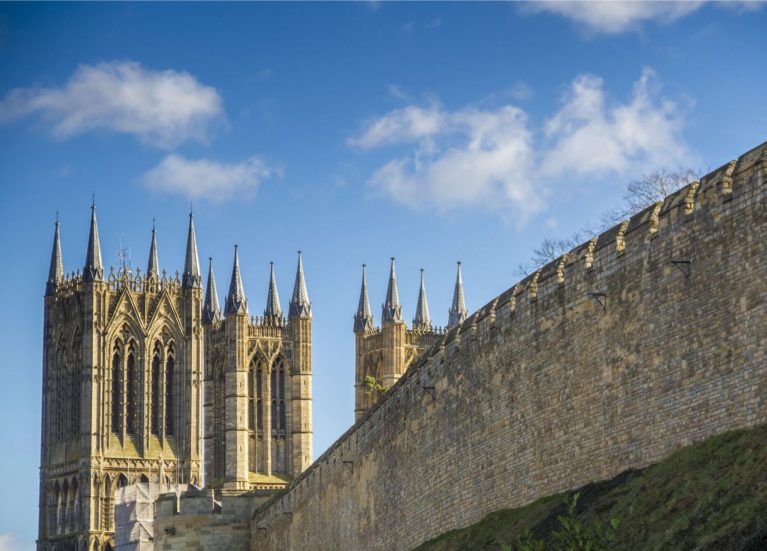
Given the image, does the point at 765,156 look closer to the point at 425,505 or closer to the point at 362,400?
the point at 425,505

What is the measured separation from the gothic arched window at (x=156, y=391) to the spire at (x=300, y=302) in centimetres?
923

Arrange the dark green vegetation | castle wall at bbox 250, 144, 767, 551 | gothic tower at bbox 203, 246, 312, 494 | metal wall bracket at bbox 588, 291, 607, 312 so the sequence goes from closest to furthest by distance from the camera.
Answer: the dark green vegetation, castle wall at bbox 250, 144, 767, 551, metal wall bracket at bbox 588, 291, 607, 312, gothic tower at bbox 203, 246, 312, 494

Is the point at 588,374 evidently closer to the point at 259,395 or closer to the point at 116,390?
the point at 116,390

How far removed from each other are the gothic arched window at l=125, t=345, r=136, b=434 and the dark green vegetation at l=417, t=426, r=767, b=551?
76145 millimetres

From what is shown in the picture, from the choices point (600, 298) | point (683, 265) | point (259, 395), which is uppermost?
point (259, 395)

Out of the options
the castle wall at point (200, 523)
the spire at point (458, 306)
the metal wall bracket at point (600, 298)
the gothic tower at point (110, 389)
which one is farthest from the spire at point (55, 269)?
the metal wall bracket at point (600, 298)

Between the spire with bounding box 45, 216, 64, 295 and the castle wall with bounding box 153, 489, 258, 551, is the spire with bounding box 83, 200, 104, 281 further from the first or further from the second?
the castle wall with bounding box 153, 489, 258, 551

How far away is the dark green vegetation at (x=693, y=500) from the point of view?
20.8 meters

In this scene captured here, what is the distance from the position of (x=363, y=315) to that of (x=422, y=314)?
424 centimetres

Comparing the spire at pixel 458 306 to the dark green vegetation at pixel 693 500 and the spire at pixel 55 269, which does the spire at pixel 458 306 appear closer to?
the spire at pixel 55 269

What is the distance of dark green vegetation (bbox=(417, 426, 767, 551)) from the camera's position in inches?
819

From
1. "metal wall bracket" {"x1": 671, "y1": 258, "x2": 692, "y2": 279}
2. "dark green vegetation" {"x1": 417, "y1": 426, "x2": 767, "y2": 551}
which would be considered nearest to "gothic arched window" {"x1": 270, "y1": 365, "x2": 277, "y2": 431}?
"dark green vegetation" {"x1": 417, "y1": 426, "x2": 767, "y2": 551}

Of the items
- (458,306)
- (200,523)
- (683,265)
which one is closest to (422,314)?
(458,306)

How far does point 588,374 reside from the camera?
92.3 ft
